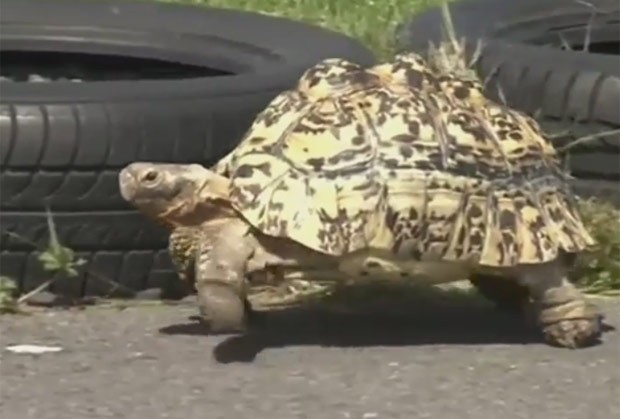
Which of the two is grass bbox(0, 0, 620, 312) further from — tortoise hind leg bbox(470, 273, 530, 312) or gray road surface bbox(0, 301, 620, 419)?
tortoise hind leg bbox(470, 273, 530, 312)

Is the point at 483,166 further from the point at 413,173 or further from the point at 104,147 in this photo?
the point at 104,147

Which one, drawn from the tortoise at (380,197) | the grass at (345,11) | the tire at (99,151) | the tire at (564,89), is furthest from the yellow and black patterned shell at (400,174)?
the grass at (345,11)

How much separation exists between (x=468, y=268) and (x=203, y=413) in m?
0.75

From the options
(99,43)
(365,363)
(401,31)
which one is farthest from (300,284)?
(401,31)

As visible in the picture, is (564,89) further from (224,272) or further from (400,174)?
(224,272)

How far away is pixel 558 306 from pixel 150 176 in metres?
0.90

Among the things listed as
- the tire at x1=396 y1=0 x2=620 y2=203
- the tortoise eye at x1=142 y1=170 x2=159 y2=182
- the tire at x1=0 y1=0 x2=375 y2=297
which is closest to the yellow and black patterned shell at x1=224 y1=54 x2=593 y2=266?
the tortoise eye at x1=142 y1=170 x2=159 y2=182

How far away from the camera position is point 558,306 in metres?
4.55

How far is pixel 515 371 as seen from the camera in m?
4.35

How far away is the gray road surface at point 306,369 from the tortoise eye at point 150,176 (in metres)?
0.36

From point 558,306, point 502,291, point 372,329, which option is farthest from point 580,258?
point 372,329

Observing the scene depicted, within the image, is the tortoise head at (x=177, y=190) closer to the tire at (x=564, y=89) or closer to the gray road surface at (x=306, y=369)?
the gray road surface at (x=306, y=369)

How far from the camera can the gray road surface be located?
4.09 meters

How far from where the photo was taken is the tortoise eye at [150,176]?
4.45 meters
